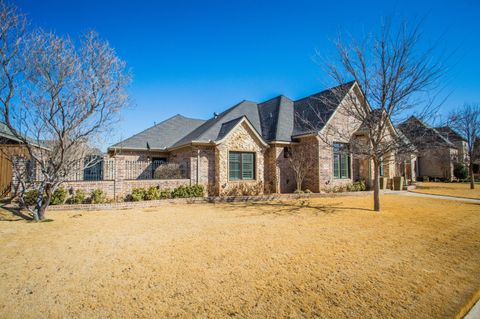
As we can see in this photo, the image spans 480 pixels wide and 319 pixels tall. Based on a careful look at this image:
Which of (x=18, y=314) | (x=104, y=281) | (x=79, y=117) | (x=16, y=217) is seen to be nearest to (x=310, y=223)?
(x=104, y=281)

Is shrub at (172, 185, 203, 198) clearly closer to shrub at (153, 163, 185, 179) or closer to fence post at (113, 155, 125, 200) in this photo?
shrub at (153, 163, 185, 179)

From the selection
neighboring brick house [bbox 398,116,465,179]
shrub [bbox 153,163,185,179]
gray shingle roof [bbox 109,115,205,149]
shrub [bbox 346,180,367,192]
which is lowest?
shrub [bbox 346,180,367,192]

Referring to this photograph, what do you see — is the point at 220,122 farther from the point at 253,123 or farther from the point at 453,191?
the point at 453,191

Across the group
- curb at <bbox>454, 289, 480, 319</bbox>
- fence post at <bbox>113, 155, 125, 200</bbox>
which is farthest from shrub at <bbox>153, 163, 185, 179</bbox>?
curb at <bbox>454, 289, 480, 319</bbox>

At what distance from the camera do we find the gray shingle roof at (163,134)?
60.8 feet

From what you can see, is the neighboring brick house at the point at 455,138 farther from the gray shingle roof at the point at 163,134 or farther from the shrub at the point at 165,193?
the gray shingle roof at the point at 163,134

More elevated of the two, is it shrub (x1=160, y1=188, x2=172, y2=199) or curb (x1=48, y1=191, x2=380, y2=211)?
shrub (x1=160, y1=188, x2=172, y2=199)

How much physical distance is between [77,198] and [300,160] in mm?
13317

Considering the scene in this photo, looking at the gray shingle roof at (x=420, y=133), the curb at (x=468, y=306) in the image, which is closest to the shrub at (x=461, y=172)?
the gray shingle roof at (x=420, y=133)

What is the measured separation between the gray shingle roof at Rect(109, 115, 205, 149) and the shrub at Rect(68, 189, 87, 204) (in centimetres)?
637

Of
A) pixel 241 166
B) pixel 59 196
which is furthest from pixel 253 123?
pixel 59 196

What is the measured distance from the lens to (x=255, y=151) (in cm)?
1669

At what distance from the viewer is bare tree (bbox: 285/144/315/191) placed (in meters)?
16.5

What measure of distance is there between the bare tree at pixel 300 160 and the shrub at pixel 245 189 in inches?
109
